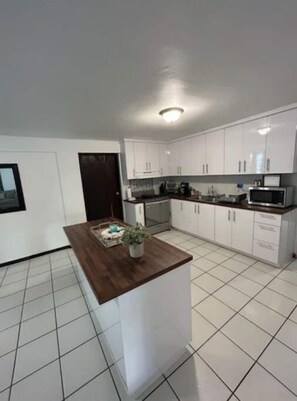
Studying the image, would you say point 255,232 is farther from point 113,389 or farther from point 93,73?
point 93,73

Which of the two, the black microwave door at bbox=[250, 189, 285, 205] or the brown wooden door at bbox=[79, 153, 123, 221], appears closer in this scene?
the black microwave door at bbox=[250, 189, 285, 205]

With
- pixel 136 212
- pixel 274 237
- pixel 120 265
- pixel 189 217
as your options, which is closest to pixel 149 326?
pixel 120 265

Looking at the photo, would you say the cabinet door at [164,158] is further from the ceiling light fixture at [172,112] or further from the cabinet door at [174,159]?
the ceiling light fixture at [172,112]

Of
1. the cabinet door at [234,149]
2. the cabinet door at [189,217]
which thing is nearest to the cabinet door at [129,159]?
the cabinet door at [189,217]

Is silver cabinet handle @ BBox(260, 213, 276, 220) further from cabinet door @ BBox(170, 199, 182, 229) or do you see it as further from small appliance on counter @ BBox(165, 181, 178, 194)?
small appliance on counter @ BBox(165, 181, 178, 194)

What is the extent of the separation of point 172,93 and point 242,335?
7.99ft

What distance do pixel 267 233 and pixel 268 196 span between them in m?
0.59

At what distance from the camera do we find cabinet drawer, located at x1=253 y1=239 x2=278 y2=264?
8.69ft

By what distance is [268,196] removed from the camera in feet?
9.22

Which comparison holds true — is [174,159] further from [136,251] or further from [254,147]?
[136,251]

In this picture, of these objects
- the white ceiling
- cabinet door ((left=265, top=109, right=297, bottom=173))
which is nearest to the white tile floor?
cabinet door ((left=265, top=109, right=297, bottom=173))

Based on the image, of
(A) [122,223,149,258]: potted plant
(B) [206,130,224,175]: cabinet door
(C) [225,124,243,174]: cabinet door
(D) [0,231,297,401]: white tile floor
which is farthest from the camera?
(B) [206,130,224,175]: cabinet door

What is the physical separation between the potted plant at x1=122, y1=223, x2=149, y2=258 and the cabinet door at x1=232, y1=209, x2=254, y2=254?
2.21 m

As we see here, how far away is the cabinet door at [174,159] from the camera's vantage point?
4.43 m
